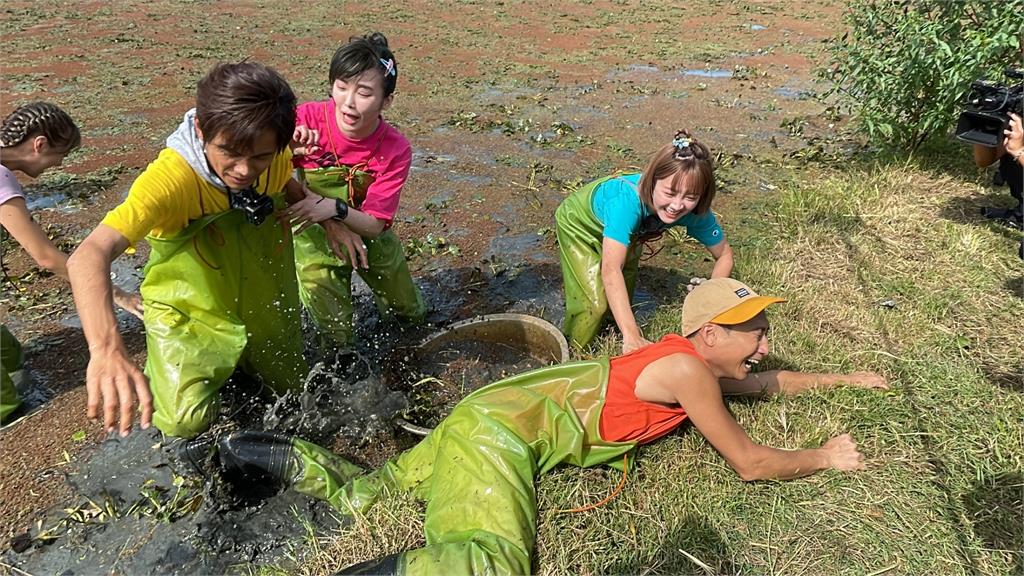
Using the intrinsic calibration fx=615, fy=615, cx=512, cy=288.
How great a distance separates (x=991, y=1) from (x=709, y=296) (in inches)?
171

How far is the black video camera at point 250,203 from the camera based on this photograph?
7.91 ft

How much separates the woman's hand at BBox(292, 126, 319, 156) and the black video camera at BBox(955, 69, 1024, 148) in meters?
3.78

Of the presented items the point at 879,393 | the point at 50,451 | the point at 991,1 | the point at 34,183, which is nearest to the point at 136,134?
the point at 34,183

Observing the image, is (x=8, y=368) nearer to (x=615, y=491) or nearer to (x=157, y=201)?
(x=157, y=201)

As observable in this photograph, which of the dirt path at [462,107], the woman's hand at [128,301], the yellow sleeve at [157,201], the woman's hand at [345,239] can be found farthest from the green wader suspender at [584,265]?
the woman's hand at [128,301]

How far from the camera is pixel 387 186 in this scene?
126 inches

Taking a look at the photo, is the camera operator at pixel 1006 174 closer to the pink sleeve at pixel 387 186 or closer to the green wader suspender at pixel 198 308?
the pink sleeve at pixel 387 186

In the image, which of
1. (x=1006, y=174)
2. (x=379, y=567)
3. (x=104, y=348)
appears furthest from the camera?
(x=1006, y=174)

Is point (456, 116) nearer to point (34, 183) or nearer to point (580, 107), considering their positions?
point (580, 107)

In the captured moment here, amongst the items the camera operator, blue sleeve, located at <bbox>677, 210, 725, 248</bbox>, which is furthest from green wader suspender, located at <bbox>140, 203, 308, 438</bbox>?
the camera operator

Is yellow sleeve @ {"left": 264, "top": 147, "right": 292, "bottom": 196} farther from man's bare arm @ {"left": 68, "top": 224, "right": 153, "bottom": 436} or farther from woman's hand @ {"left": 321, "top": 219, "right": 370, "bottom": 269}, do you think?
man's bare arm @ {"left": 68, "top": 224, "right": 153, "bottom": 436}

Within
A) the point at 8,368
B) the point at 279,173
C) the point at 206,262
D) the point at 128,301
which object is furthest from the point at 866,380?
the point at 8,368

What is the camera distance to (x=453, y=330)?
11.3 ft

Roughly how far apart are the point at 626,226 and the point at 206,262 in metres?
1.95
